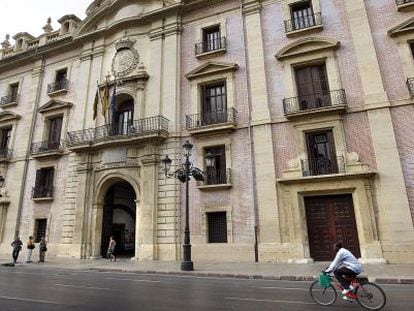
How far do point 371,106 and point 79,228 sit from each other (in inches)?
652

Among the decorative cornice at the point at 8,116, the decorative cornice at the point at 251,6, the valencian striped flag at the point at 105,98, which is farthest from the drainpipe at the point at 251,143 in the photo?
the decorative cornice at the point at 8,116

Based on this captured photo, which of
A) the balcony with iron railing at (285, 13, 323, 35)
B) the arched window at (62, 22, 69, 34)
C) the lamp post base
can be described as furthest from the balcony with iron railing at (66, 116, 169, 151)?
the arched window at (62, 22, 69, 34)

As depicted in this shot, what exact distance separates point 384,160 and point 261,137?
5529 mm

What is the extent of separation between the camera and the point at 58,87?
2309cm

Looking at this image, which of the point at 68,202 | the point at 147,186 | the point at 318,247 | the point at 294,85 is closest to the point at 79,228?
the point at 68,202

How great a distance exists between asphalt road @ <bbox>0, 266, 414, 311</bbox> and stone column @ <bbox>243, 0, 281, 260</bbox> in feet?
17.0

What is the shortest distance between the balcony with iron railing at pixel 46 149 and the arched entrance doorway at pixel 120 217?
14.7 ft

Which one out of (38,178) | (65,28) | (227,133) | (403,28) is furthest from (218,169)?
(65,28)

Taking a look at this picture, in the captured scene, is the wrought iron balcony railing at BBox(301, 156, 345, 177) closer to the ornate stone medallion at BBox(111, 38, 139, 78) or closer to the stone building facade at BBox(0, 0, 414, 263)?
the stone building facade at BBox(0, 0, 414, 263)

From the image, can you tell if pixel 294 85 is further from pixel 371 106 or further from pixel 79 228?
pixel 79 228

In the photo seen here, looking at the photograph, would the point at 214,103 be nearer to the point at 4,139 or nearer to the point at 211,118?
the point at 211,118

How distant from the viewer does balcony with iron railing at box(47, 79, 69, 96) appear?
22.5m

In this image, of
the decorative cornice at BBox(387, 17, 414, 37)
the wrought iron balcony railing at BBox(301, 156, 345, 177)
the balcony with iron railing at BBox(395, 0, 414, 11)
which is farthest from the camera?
the balcony with iron railing at BBox(395, 0, 414, 11)

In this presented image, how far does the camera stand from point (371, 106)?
564 inches
